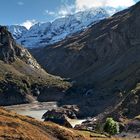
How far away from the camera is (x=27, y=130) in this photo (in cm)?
4897

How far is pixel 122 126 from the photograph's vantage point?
450 ft

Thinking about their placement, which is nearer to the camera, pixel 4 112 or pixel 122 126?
pixel 4 112

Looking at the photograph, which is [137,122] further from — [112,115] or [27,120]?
[27,120]

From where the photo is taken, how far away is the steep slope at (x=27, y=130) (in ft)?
155

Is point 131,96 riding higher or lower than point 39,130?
higher

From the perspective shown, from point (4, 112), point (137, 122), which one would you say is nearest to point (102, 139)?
point (4, 112)

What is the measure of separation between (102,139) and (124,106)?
371 feet

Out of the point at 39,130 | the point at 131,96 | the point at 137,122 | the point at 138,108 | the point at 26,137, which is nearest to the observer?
the point at 26,137

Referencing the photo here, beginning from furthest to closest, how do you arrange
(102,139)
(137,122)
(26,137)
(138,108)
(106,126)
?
(138,108) < (137,122) < (106,126) < (102,139) < (26,137)

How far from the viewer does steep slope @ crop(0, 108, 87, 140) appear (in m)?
47.3

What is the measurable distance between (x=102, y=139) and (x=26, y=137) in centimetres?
1864

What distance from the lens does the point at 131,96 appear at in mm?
181625

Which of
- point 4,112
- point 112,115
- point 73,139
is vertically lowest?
point 73,139

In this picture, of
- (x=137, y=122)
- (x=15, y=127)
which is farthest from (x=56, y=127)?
(x=137, y=122)
